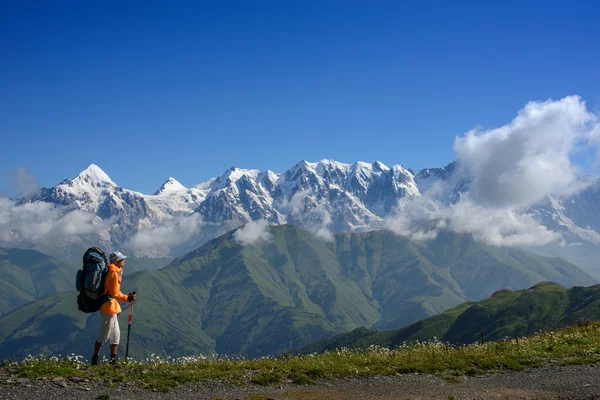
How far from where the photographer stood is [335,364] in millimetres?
22375

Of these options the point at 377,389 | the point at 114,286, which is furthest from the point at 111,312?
the point at 377,389

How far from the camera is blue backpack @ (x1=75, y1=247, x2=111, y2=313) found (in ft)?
69.2

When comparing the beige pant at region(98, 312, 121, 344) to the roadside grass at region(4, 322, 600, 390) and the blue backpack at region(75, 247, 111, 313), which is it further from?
the roadside grass at region(4, 322, 600, 390)

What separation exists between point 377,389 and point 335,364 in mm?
3331

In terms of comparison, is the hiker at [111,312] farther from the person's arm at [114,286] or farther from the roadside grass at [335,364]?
the roadside grass at [335,364]

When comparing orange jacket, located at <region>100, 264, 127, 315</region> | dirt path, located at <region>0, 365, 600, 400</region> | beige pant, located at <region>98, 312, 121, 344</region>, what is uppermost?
orange jacket, located at <region>100, 264, 127, 315</region>

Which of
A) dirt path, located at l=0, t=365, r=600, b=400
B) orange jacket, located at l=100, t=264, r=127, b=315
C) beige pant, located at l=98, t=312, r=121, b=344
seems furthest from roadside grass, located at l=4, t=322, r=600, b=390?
orange jacket, located at l=100, t=264, r=127, b=315

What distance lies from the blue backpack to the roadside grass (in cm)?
240

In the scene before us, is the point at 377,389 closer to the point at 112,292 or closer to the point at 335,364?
the point at 335,364

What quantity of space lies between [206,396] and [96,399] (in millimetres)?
3547

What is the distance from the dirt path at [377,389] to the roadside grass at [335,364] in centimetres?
61

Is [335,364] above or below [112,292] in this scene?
below

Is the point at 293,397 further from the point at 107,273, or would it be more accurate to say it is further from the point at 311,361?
the point at 107,273

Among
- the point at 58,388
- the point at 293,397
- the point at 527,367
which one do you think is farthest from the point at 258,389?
the point at 527,367
